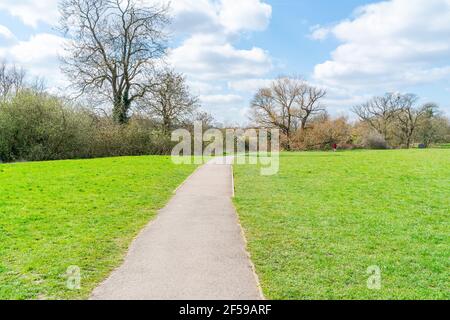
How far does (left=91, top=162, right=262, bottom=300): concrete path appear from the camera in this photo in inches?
149

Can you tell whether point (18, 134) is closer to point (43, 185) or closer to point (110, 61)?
point (110, 61)

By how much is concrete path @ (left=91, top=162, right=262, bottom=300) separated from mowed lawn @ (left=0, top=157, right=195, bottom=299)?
298 millimetres

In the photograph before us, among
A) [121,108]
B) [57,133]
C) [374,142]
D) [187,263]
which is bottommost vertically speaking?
[187,263]

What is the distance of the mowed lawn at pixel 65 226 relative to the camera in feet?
13.7

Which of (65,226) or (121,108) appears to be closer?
(65,226)

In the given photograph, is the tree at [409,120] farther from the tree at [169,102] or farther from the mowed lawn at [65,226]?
the mowed lawn at [65,226]

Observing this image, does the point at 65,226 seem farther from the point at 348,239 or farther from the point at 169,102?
the point at 169,102

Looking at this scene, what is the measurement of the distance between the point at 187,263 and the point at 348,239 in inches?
115

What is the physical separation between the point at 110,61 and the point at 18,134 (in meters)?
11.3

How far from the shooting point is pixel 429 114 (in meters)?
65.2

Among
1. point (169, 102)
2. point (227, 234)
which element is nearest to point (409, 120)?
point (169, 102)

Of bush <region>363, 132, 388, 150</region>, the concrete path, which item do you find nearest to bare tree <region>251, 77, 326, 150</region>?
bush <region>363, 132, 388, 150</region>

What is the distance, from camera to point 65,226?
6609mm

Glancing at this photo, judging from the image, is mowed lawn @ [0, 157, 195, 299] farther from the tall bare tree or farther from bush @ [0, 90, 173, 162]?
the tall bare tree
